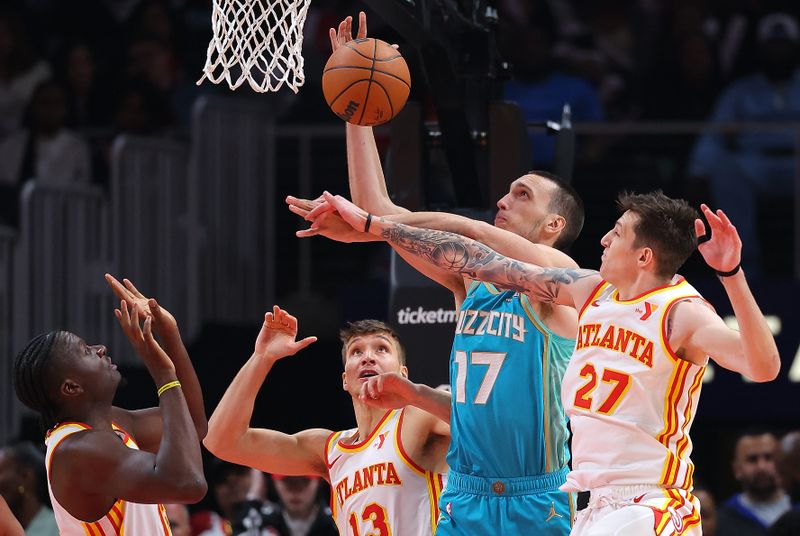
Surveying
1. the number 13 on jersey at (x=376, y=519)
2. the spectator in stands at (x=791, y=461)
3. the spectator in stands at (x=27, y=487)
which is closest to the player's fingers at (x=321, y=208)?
the number 13 on jersey at (x=376, y=519)

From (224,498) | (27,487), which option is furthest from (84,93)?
(27,487)

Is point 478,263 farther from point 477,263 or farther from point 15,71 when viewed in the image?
point 15,71

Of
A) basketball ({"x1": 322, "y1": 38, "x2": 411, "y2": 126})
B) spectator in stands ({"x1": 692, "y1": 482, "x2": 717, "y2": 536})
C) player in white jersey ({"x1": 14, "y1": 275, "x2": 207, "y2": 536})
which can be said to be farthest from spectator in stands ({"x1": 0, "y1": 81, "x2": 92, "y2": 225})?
player in white jersey ({"x1": 14, "y1": 275, "x2": 207, "y2": 536})

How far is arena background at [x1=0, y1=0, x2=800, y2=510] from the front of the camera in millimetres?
10164

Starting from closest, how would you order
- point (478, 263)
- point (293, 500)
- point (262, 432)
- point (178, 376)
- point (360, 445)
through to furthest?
1. point (478, 263)
2. point (178, 376)
3. point (360, 445)
4. point (262, 432)
5. point (293, 500)

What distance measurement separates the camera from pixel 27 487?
836cm

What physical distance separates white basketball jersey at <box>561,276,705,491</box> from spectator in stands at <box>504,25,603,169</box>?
19.0ft

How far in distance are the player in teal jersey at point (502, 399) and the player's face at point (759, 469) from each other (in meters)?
3.44

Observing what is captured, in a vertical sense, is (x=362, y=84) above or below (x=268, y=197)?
above

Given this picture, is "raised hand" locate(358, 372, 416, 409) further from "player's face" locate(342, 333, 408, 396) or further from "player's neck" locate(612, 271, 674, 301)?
"player's neck" locate(612, 271, 674, 301)

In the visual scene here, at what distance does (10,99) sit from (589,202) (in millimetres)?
4578

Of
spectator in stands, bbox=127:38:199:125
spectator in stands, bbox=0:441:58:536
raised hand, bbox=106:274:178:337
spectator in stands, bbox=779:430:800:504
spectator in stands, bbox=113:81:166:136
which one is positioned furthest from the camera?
spectator in stands, bbox=127:38:199:125

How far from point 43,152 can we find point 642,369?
7.20m

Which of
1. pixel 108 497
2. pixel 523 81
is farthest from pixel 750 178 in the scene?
pixel 108 497
